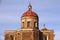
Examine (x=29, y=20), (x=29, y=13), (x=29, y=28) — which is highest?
(x=29, y=13)

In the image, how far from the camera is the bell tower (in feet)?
302

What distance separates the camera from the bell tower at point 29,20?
302 feet

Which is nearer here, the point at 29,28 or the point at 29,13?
the point at 29,28

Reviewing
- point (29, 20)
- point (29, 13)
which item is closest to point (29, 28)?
point (29, 20)

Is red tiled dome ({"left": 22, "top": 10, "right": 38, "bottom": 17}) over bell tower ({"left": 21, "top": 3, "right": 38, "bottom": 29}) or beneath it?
over

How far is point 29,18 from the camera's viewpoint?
92.5 metres

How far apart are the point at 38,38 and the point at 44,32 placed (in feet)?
10.4

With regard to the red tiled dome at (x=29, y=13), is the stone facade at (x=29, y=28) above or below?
below

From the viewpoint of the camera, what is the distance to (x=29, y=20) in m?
92.4

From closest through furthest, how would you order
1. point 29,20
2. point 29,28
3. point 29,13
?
point 29,28, point 29,20, point 29,13

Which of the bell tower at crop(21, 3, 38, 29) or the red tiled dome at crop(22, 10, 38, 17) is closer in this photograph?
the bell tower at crop(21, 3, 38, 29)

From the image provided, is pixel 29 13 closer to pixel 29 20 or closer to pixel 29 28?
pixel 29 20

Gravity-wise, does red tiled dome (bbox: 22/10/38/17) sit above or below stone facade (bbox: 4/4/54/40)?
above

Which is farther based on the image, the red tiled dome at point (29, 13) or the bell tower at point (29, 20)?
the red tiled dome at point (29, 13)
